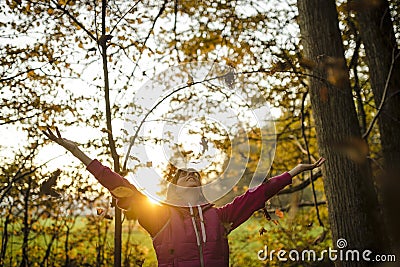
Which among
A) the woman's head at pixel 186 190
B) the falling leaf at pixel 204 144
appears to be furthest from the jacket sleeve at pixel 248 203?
the falling leaf at pixel 204 144

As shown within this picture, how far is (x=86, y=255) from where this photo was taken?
20.4 feet

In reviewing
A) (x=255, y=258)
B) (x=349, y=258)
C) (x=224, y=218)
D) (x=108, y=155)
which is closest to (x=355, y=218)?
(x=349, y=258)

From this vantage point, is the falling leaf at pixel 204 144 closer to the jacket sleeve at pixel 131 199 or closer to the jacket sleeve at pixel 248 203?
the jacket sleeve at pixel 248 203

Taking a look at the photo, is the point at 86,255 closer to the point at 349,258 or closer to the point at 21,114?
the point at 21,114

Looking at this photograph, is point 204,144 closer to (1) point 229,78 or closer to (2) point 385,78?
(1) point 229,78

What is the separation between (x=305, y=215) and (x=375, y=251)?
5.36 meters

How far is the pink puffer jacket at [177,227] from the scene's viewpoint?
2.43 metres

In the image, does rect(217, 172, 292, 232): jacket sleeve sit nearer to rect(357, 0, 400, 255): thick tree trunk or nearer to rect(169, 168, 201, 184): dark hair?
rect(169, 168, 201, 184): dark hair

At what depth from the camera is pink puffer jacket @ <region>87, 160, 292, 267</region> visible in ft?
7.98

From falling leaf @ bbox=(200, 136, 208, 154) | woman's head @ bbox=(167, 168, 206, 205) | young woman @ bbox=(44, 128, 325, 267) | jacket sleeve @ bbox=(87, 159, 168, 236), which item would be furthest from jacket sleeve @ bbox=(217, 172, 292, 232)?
falling leaf @ bbox=(200, 136, 208, 154)

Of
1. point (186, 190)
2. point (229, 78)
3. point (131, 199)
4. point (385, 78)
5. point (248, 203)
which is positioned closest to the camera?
point (131, 199)

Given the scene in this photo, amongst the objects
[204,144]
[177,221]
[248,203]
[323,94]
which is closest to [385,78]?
[323,94]

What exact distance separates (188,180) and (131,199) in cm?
33

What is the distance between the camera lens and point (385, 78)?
5.17 meters
